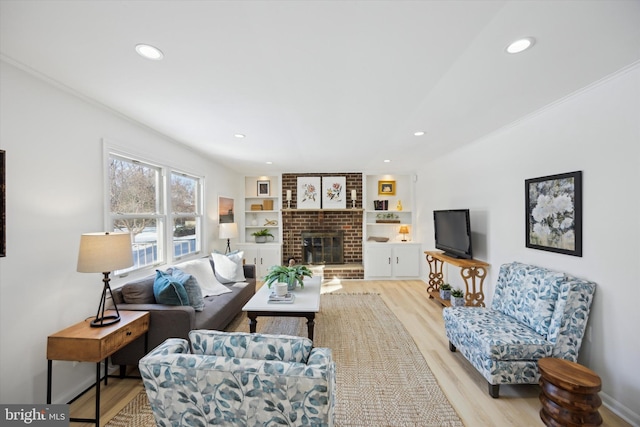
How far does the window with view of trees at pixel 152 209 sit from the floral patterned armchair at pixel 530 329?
3.32 m

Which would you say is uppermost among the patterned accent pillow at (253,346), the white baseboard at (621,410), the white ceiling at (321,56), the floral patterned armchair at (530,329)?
the white ceiling at (321,56)

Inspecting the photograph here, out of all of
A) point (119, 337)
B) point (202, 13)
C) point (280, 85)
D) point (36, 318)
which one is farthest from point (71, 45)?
point (119, 337)

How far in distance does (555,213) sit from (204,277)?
3.74 metres

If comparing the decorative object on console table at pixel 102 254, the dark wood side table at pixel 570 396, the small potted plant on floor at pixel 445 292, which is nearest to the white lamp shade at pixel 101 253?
the decorative object on console table at pixel 102 254

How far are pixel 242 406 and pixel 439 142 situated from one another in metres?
3.53

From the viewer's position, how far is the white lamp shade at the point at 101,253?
5.73 ft

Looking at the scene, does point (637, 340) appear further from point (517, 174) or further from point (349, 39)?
point (349, 39)

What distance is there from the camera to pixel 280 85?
1.88 m

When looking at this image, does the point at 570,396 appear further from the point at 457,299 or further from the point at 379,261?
the point at 379,261

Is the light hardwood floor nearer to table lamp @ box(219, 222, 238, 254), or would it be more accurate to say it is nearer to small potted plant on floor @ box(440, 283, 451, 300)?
small potted plant on floor @ box(440, 283, 451, 300)

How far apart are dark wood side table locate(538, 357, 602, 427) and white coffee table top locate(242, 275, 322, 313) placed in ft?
5.70

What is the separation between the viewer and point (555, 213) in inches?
89.2

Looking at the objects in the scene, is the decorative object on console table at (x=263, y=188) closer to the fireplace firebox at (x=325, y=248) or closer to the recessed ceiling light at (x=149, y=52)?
the fireplace firebox at (x=325, y=248)

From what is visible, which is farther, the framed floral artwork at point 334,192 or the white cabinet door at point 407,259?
the framed floral artwork at point 334,192
